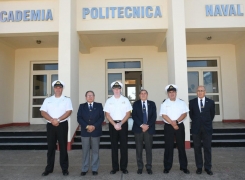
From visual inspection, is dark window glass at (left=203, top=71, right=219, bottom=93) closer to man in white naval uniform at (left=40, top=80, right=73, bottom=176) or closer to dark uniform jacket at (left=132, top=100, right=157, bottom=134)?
dark uniform jacket at (left=132, top=100, right=157, bottom=134)

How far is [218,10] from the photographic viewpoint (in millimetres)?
7254

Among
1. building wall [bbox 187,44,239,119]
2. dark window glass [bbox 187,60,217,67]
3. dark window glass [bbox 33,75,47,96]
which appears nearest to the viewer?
building wall [bbox 187,44,239,119]

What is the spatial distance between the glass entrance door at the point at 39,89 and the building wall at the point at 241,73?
25.8 feet

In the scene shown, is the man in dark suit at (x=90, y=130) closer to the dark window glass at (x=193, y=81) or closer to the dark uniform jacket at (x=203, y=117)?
the dark uniform jacket at (x=203, y=117)

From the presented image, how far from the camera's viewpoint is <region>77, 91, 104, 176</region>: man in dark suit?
14.5 feet

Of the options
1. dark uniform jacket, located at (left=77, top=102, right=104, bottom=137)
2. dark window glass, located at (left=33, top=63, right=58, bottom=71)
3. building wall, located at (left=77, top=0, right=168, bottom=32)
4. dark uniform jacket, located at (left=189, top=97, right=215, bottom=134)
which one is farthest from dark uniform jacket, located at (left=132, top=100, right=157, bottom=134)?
dark window glass, located at (left=33, top=63, right=58, bottom=71)

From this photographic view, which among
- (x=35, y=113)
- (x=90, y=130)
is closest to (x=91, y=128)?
(x=90, y=130)

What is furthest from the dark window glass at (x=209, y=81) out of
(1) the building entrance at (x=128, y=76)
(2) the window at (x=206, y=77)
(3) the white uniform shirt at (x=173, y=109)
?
(3) the white uniform shirt at (x=173, y=109)

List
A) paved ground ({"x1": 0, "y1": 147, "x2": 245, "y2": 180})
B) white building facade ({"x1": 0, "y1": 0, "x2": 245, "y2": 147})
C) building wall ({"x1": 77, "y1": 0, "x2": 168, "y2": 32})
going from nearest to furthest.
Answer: paved ground ({"x1": 0, "y1": 147, "x2": 245, "y2": 180}), white building facade ({"x1": 0, "y1": 0, "x2": 245, "y2": 147}), building wall ({"x1": 77, "y1": 0, "x2": 168, "y2": 32})

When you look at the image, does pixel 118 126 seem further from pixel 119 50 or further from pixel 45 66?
pixel 45 66

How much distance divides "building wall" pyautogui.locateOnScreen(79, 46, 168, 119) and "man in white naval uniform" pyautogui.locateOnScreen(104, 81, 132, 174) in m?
4.99

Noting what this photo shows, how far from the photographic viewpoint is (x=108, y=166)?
198 inches

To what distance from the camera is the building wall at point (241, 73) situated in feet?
→ 29.5

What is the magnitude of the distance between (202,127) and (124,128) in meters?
1.56
